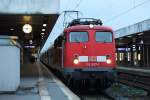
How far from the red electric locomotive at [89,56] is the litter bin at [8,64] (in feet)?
12.9

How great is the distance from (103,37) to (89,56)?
1.23m

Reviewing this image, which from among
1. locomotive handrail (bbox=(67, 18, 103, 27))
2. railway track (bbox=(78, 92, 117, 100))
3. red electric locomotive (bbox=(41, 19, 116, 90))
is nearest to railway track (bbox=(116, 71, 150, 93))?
railway track (bbox=(78, 92, 117, 100))

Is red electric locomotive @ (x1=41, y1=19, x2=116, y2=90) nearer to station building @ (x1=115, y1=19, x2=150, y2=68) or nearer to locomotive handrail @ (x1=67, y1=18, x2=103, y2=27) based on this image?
locomotive handrail @ (x1=67, y1=18, x2=103, y2=27)

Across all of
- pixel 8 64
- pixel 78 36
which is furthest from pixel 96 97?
pixel 8 64

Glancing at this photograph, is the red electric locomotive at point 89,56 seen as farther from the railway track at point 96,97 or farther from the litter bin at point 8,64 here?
the litter bin at point 8,64

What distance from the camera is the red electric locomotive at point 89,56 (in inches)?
742

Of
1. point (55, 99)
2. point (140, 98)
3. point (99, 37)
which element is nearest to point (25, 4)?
point (99, 37)

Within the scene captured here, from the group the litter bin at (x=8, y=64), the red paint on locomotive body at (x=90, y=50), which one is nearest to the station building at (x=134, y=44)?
the red paint on locomotive body at (x=90, y=50)

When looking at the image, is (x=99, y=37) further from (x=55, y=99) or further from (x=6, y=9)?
(x=6, y=9)

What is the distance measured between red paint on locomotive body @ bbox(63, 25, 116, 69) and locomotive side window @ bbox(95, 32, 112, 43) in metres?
0.04

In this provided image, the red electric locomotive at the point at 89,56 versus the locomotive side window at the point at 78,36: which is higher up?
the locomotive side window at the point at 78,36

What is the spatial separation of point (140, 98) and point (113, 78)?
1632 mm

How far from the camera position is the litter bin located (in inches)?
594

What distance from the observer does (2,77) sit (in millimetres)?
15211
